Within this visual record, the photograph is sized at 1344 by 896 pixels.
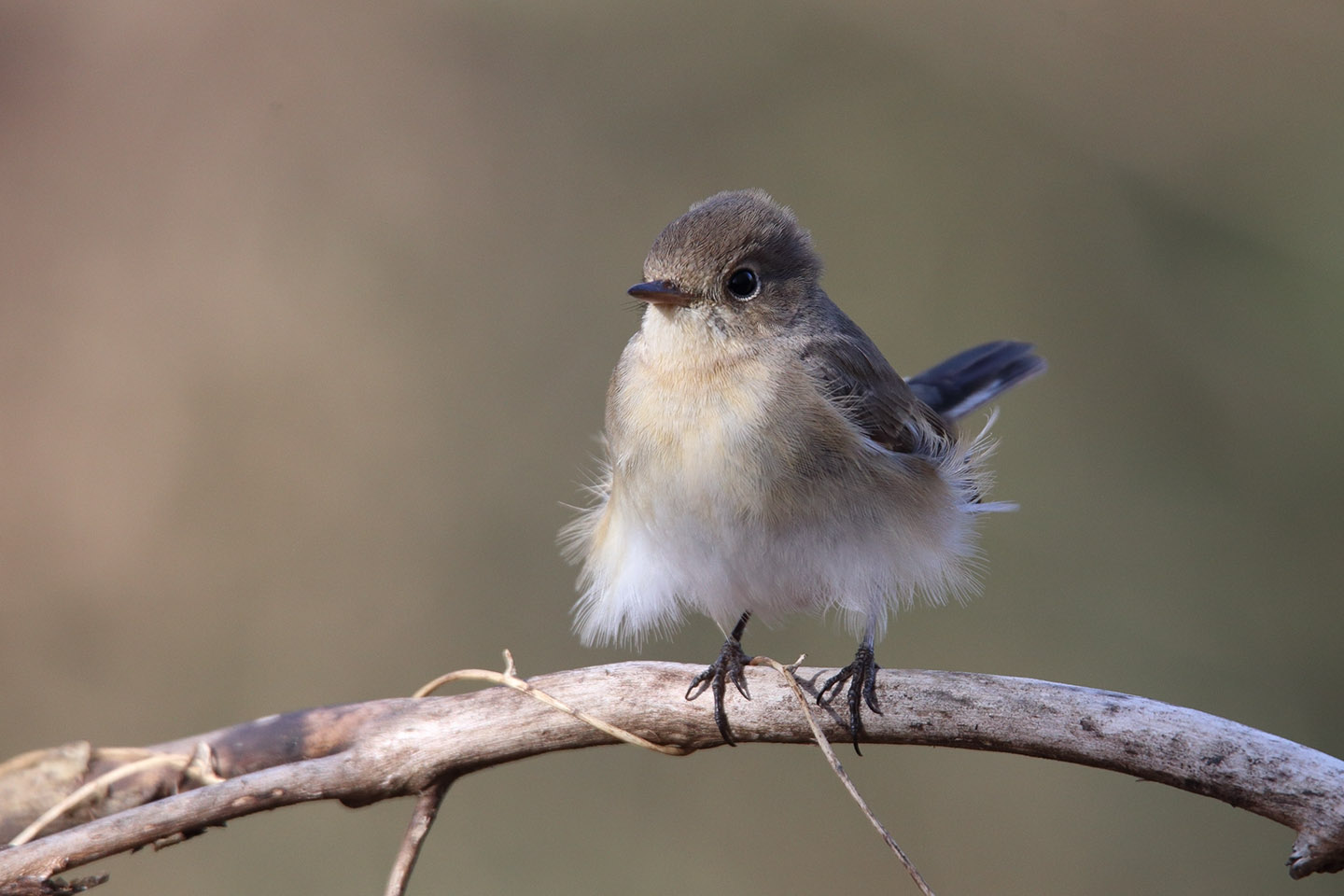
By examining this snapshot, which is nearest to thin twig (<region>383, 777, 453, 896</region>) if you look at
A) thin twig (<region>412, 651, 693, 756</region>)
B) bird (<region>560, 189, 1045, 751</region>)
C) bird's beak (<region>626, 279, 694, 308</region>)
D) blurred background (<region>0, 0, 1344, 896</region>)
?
thin twig (<region>412, 651, 693, 756</region>)

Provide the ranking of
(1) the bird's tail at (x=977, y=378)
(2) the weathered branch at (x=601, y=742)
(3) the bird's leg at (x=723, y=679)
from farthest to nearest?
1. (1) the bird's tail at (x=977, y=378)
2. (3) the bird's leg at (x=723, y=679)
3. (2) the weathered branch at (x=601, y=742)

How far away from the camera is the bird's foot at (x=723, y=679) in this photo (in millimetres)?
2049

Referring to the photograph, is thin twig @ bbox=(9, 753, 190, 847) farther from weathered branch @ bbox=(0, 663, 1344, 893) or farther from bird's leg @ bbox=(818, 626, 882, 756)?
bird's leg @ bbox=(818, 626, 882, 756)

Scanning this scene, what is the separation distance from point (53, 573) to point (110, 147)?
5.70 ft

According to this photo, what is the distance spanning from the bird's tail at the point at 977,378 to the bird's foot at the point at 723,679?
1480 mm

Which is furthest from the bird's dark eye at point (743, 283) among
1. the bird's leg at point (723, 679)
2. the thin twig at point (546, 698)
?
the thin twig at point (546, 698)

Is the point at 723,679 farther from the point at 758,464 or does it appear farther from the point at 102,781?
the point at 102,781

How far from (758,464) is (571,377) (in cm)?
219

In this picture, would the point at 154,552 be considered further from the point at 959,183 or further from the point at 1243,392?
the point at 1243,392

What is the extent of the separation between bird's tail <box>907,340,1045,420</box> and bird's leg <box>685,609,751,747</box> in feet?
4.70

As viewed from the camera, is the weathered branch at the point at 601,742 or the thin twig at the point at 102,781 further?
the thin twig at the point at 102,781

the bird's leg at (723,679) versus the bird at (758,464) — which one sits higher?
the bird at (758,464)

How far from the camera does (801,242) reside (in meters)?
2.83

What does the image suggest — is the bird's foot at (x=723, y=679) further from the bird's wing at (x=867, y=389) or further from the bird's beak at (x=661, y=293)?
the bird's beak at (x=661, y=293)
